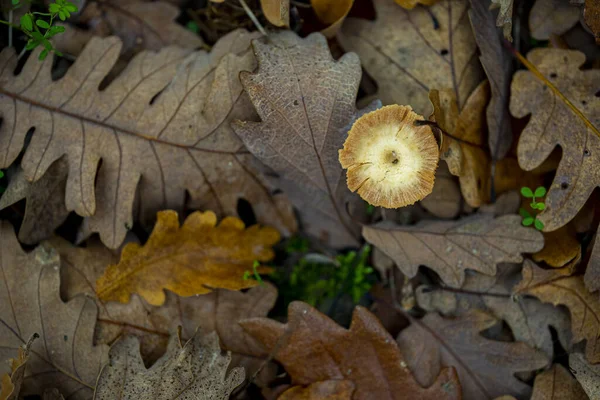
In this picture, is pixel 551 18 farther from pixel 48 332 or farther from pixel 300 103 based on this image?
pixel 48 332

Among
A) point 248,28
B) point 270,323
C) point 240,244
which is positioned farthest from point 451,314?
point 248,28

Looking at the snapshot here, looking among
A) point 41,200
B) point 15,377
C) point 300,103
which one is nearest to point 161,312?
point 15,377

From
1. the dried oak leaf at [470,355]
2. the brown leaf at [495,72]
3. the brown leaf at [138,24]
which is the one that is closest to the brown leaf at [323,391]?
the dried oak leaf at [470,355]

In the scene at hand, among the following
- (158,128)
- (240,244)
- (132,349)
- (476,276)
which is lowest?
(132,349)

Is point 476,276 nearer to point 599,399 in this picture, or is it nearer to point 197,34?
point 599,399

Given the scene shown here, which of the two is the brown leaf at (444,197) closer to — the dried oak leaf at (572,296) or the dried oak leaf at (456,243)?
the dried oak leaf at (456,243)

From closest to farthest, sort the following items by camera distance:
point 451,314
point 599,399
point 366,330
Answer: point 599,399, point 366,330, point 451,314

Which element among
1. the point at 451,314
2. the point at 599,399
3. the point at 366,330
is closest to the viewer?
the point at 599,399
